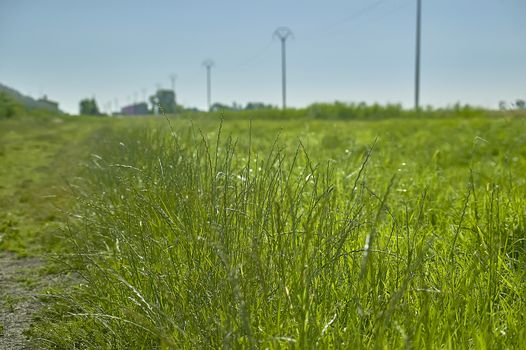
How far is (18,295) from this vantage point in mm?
2857

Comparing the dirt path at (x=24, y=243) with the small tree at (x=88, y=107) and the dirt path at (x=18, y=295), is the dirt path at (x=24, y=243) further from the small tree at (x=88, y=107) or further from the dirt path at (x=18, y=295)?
the small tree at (x=88, y=107)

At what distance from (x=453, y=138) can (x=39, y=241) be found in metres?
7.34

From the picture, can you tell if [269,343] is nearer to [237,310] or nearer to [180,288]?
[237,310]

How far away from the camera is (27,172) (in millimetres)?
8641

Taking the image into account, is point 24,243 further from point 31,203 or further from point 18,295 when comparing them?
point 31,203

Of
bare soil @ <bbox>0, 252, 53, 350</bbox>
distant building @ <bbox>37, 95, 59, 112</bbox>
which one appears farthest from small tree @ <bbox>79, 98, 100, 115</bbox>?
bare soil @ <bbox>0, 252, 53, 350</bbox>

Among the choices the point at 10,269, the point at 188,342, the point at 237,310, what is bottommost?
the point at 10,269

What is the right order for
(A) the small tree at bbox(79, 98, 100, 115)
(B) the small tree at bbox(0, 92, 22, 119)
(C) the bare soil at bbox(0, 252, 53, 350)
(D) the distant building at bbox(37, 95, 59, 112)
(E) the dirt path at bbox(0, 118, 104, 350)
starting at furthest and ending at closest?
(A) the small tree at bbox(79, 98, 100, 115), (D) the distant building at bbox(37, 95, 59, 112), (B) the small tree at bbox(0, 92, 22, 119), (E) the dirt path at bbox(0, 118, 104, 350), (C) the bare soil at bbox(0, 252, 53, 350)

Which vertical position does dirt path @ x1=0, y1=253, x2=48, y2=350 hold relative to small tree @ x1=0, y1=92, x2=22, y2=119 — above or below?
below

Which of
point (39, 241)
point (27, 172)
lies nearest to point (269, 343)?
point (39, 241)

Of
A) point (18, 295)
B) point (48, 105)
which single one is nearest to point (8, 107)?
point (48, 105)

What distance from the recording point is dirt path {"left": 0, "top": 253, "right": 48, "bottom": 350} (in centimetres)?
233

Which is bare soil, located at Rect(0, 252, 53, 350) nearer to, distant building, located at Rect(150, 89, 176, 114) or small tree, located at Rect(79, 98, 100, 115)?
distant building, located at Rect(150, 89, 176, 114)

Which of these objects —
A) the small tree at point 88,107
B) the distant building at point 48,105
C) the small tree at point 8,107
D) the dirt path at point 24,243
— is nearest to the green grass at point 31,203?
the dirt path at point 24,243
